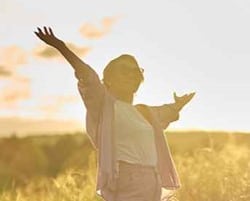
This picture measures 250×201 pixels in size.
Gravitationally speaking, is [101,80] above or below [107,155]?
above

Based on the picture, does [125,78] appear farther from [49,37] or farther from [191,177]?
[191,177]

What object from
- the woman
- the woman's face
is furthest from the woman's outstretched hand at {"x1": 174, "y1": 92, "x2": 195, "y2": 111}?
the woman's face

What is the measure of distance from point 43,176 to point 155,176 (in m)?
5.32

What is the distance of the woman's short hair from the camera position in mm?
5164

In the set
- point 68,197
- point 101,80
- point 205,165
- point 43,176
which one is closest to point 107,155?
point 101,80

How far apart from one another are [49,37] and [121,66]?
18.4 inches

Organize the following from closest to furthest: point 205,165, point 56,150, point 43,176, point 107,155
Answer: point 107,155 → point 205,165 → point 43,176 → point 56,150

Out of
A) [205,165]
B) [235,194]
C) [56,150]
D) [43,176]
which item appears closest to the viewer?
[235,194]

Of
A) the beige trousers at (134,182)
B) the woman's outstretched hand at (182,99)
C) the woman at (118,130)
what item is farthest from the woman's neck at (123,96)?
Answer: the woman's outstretched hand at (182,99)

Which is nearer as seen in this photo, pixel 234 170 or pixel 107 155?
pixel 107 155

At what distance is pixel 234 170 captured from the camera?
8.94m

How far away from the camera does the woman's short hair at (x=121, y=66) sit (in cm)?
516

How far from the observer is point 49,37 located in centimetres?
509

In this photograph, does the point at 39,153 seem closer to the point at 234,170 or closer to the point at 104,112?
the point at 234,170
